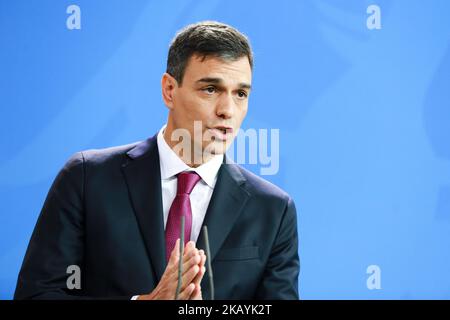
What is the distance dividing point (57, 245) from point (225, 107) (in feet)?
2.24

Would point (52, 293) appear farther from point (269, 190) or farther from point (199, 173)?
point (269, 190)

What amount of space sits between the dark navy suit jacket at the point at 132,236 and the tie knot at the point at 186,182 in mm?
71

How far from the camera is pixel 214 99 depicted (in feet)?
7.38

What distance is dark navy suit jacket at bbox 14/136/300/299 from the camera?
2.14 meters

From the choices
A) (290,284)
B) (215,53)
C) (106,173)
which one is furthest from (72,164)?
(290,284)

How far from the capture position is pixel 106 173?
7.50 feet

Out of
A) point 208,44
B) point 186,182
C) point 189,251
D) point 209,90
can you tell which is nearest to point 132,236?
point 186,182

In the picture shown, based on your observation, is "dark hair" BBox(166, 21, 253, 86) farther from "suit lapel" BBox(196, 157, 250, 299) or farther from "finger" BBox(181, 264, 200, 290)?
"finger" BBox(181, 264, 200, 290)

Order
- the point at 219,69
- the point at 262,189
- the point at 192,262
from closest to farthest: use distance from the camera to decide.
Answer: the point at 192,262 < the point at 219,69 < the point at 262,189

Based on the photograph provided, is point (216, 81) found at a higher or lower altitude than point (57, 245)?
higher

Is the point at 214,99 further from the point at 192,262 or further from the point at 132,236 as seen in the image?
the point at 192,262

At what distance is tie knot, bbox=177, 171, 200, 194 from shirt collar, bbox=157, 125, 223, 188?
0.02 m

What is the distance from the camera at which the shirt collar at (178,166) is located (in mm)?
2309
